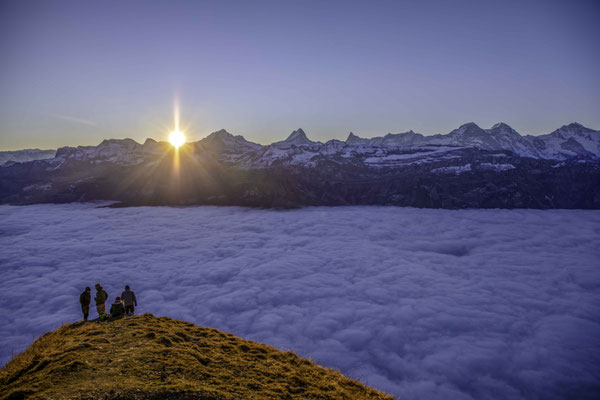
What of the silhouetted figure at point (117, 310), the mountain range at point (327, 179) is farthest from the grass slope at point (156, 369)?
the mountain range at point (327, 179)

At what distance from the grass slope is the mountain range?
4292 inches

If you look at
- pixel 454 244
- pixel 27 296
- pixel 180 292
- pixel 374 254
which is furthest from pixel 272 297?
pixel 454 244

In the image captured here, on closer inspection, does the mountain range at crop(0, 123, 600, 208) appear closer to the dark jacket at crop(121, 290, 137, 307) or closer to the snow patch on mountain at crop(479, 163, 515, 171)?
the snow patch on mountain at crop(479, 163, 515, 171)

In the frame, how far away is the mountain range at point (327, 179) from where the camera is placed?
118m

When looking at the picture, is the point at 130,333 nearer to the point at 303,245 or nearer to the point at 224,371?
the point at 224,371

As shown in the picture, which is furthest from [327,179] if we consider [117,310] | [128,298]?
[117,310]

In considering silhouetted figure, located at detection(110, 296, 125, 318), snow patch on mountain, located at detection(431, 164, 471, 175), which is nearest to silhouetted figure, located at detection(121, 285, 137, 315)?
silhouetted figure, located at detection(110, 296, 125, 318)

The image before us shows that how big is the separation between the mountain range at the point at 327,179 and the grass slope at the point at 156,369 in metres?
109

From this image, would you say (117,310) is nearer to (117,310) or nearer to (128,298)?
(117,310)

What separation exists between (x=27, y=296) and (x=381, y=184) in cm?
12464

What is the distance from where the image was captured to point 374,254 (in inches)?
2256

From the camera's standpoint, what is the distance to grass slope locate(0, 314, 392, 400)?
34.6 ft

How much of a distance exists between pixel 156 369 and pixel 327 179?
130658mm

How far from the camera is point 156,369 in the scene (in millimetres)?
12562
